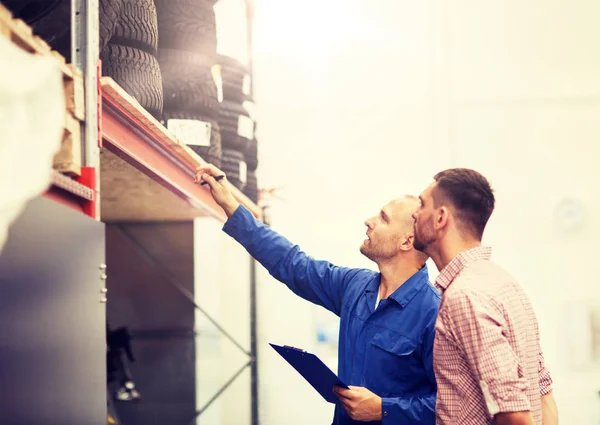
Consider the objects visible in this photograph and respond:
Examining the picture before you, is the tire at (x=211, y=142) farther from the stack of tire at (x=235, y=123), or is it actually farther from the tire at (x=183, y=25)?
the stack of tire at (x=235, y=123)

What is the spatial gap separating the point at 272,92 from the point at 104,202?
2.69 m

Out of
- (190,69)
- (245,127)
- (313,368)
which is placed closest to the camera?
(313,368)

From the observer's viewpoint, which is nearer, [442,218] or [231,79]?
[442,218]

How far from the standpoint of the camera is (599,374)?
6.32 metres

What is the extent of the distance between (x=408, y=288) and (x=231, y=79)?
2.46 meters

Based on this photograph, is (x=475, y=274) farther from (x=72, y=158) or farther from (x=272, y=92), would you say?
(x=272, y=92)

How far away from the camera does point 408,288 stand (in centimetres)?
271

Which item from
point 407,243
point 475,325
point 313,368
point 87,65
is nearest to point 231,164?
point 407,243

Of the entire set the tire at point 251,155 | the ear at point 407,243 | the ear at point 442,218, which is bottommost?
the ear at point 407,243

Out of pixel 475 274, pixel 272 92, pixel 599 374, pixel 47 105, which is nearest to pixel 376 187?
pixel 272 92

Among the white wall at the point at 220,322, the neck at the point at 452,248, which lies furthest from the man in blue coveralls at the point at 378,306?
the white wall at the point at 220,322

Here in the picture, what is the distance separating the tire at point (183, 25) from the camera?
369 cm

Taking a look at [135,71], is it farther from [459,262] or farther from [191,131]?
[459,262]

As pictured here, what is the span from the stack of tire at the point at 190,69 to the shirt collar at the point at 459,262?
1.83 metres
